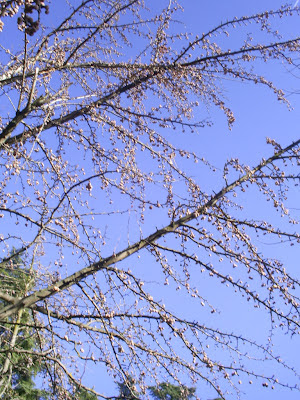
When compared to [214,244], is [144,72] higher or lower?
higher

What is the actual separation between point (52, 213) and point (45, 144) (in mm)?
922

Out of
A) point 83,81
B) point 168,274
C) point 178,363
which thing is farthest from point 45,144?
point 178,363

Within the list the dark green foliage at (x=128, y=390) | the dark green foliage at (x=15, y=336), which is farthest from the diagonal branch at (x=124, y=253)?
the dark green foliage at (x=128, y=390)

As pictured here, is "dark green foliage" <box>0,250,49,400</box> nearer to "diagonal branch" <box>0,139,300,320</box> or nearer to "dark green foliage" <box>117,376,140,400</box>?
"diagonal branch" <box>0,139,300,320</box>

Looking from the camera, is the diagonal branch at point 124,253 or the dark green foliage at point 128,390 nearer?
the dark green foliage at point 128,390

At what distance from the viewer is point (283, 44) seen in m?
4.90

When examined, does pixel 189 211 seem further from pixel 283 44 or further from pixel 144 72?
pixel 283 44

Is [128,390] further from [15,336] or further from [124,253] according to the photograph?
[15,336]

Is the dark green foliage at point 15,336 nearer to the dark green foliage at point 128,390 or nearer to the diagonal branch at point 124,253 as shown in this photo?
the diagonal branch at point 124,253

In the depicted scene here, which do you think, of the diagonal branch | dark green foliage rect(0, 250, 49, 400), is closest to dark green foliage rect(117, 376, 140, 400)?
dark green foliage rect(0, 250, 49, 400)

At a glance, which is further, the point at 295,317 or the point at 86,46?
the point at 86,46

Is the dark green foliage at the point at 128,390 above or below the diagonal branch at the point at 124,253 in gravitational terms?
below

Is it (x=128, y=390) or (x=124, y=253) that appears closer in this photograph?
(x=128, y=390)

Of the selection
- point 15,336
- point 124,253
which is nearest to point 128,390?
point 124,253
